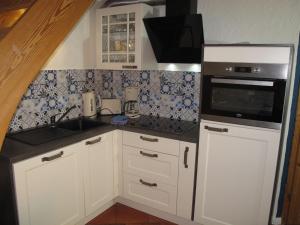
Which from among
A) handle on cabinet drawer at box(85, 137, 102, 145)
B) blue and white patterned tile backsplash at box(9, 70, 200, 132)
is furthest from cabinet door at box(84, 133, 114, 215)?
blue and white patterned tile backsplash at box(9, 70, 200, 132)

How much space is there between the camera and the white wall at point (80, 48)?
246 cm

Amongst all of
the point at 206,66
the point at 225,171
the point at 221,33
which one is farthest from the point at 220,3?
the point at 225,171

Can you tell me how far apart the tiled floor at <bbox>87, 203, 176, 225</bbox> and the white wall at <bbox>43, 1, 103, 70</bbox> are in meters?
1.51

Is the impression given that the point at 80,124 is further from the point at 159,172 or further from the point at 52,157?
the point at 159,172

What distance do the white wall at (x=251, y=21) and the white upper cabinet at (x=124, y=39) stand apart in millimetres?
571

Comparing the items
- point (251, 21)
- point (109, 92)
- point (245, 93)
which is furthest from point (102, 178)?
point (251, 21)

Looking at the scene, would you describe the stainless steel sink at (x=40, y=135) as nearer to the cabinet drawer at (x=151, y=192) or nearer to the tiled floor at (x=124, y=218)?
the cabinet drawer at (x=151, y=192)

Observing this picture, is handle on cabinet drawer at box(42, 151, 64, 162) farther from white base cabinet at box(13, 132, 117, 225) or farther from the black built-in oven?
the black built-in oven

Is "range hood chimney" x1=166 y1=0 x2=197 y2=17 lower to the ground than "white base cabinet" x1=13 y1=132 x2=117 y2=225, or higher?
higher

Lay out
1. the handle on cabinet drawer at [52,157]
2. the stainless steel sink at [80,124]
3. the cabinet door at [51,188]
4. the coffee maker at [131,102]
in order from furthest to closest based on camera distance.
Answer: the coffee maker at [131,102] < the stainless steel sink at [80,124] < the handle on cabinet drawer at [52,157] < the cabinet door at [51,188]

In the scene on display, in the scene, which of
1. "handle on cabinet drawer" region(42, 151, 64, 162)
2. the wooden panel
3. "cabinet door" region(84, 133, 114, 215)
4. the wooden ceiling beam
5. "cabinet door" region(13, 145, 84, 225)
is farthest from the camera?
"cabinet door" region(84, 133, 114, 215)

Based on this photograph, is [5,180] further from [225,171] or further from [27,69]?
[225,171]

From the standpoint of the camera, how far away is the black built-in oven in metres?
1.70

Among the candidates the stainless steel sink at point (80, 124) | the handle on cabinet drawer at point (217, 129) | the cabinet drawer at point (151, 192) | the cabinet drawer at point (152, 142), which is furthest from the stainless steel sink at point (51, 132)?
the handle on cabinet drawer at point (217, 129)
